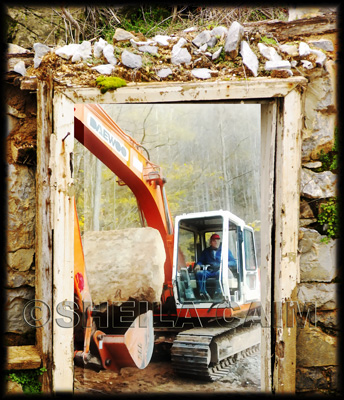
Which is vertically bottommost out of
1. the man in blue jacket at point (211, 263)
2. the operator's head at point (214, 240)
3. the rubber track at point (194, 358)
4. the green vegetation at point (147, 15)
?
the rubber track at point (194, 358)

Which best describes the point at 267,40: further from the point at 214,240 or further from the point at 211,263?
the point at 211,263

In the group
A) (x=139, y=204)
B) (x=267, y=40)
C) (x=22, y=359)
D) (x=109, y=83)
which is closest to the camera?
(x=22, y=359)

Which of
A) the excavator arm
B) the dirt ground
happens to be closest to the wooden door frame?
the excavator arm

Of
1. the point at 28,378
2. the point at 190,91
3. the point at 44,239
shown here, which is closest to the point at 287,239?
the point at 190,91

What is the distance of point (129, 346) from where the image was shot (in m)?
4.30

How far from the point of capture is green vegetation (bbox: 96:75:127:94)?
290 cm

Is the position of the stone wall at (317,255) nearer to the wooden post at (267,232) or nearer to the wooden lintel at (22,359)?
the wooden post at (267,232)

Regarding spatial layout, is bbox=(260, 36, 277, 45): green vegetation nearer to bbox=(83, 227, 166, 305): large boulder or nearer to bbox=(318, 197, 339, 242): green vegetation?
bbox=(318, 197, 339, 242): green vegetation

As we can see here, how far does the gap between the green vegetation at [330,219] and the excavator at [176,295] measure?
190cm

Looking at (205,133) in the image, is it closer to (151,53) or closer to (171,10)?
(171,10)

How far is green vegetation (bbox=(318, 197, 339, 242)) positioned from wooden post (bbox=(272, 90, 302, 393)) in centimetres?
19

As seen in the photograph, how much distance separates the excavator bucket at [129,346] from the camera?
4133 mm

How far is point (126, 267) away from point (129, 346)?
83cm

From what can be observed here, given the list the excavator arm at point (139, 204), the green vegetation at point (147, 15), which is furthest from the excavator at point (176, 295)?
the green vegetation at point (147, 15)
